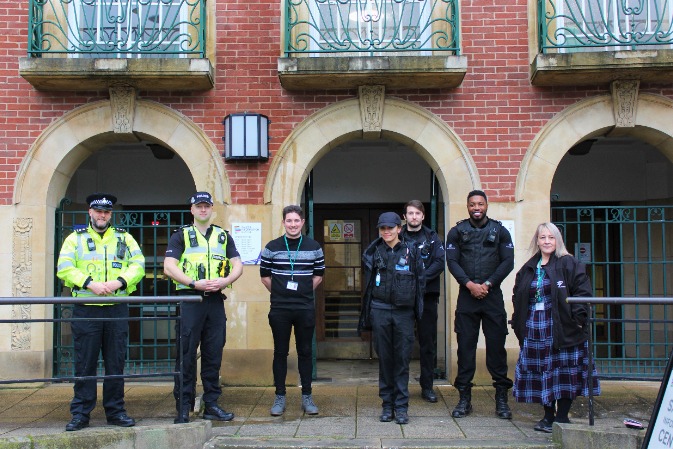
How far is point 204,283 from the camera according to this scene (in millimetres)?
5770

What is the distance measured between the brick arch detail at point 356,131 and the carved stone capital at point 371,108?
60 mm

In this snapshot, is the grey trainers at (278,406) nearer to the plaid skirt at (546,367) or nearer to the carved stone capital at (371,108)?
the plaid skirt at (546,367)

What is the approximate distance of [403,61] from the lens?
23.8 feet

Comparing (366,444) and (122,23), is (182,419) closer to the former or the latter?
(366,444)

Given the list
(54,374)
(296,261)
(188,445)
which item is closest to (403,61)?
(296,261)

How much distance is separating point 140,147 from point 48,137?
253cm

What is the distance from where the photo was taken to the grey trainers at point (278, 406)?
610 cm

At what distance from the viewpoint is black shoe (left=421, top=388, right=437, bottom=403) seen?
6621 millimetres

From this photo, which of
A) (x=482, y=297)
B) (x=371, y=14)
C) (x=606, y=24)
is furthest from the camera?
(x=371, y=14)

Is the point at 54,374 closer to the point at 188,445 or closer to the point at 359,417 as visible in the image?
the point at 188,445

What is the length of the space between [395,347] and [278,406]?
1244 millimetres

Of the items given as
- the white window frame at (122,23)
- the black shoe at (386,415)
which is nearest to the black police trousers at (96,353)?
the black shoe at (386,415)

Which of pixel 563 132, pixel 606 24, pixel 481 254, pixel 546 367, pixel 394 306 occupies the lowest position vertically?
pixel 546 367

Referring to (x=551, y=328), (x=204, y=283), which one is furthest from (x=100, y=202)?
(x=551, y=328)
